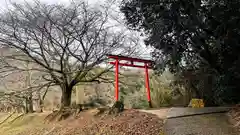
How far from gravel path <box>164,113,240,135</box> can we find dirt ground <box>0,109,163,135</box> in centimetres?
32

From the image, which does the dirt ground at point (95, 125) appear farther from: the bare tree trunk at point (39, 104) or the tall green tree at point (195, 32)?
the tall green tree at point (195, 32)

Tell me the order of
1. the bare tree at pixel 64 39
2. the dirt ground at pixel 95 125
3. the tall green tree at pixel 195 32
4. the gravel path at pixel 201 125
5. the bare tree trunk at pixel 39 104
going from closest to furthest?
the gravel path at pixel 201 125
the dirt ground at pixel 95 125
the tall green tree at pixel 195 32
the bare tree at pixel 64 39
the bare tree trunk at pixel 39 104

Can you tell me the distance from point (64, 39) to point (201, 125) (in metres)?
5.07

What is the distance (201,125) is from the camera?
6258 mm

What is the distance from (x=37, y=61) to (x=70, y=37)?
4.44ft

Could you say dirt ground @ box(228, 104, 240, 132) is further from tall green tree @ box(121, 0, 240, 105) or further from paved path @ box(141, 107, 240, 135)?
tall green tree @ box(121, 0, 240, 105)

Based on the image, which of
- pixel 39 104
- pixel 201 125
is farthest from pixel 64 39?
pixel 201 125

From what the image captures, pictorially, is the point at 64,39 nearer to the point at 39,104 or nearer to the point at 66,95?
the point at 66,95

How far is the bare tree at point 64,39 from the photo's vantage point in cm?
837

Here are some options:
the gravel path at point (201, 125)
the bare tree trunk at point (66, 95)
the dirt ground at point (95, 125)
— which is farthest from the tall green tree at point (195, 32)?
the bare tree trunk at point (66, 95)

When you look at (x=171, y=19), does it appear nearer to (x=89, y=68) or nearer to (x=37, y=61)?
(x=89, y=68)

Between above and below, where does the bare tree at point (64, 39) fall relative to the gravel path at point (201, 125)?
above

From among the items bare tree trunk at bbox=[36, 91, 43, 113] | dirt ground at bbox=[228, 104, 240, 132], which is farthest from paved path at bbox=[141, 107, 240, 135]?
bare tree trunk at bbox=[36, 91, 43, 113]

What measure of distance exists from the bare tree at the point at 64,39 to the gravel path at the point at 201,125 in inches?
148
